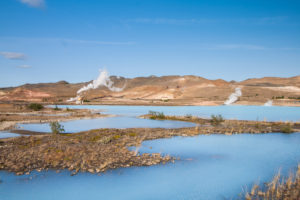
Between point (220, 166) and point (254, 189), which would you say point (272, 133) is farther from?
point (254, 189)

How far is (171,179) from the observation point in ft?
37.2

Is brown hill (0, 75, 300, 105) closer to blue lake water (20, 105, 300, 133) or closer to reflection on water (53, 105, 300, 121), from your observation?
reflection on water (53, 105, 300, 121)

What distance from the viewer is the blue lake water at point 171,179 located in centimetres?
996

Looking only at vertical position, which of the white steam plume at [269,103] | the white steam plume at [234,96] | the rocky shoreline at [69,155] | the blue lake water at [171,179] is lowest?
the blue lake water at [171,179]

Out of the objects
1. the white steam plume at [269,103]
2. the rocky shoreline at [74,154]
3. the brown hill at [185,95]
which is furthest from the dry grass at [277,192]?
the brown hill at [185,95]

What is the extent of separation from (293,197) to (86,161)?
831 centimetres

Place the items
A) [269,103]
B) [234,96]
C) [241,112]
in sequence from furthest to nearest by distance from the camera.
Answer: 1. [234,96]
2. [269,103]
3. [241,112]

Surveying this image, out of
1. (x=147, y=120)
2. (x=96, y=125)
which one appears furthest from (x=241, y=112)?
(x=96, y=125)

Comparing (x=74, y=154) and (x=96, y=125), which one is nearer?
(x=74, y=154)

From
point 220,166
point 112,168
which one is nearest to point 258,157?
point 220,166

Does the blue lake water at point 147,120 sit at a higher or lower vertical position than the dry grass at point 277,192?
higher

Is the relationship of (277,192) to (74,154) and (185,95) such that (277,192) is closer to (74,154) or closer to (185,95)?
(74,154)

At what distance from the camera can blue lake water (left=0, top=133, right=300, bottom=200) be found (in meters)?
9.96

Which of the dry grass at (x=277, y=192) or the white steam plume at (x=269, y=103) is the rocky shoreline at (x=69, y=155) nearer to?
the dry grass at (x=277, y=192)
